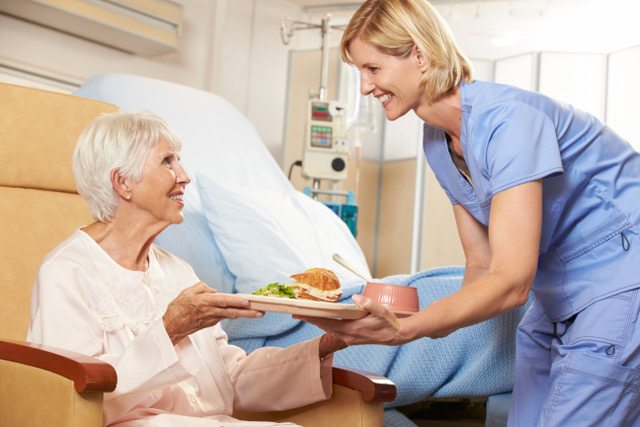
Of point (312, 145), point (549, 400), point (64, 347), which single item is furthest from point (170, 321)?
point (312, 145)

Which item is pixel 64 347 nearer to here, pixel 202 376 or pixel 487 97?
pixel 202 376

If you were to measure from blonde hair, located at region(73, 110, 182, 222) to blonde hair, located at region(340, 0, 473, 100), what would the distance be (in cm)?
53

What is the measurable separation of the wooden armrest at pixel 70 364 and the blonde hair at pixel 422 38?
0.76 meters

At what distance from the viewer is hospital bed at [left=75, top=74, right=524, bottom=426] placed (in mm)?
1913

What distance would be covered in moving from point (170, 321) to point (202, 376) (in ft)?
0.90

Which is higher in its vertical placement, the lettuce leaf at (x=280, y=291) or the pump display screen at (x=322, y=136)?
the pump display screen at (x=322, y=136)

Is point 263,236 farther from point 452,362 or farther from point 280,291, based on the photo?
point 280,291

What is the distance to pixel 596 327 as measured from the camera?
1204 mm

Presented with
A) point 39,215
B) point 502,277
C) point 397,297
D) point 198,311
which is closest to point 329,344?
point 397,297

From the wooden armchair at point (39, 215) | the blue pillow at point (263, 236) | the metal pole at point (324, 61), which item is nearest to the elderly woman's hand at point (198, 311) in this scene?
the wooden armchair at point (39, 215)

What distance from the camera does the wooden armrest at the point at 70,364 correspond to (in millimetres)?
1074

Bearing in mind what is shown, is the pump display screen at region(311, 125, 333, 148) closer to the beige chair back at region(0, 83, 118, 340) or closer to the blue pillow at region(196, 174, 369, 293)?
the blue pillow at region(196, 174, 369, 293)

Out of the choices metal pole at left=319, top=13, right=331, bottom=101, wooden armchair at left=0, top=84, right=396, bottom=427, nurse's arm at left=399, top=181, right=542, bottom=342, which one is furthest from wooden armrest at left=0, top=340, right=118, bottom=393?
metal pole at left=319, top=13, right=331, bottom=101

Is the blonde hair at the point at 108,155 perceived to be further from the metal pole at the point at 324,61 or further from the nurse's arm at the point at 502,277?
the metal pole at the point at 324,61
